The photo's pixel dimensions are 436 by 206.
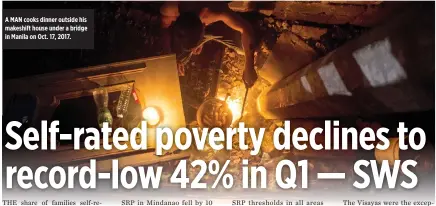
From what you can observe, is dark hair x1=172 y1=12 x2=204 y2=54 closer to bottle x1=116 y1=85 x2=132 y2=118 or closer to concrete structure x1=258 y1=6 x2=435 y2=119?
bottle x1=116 y1=85 x2=132 y2=118

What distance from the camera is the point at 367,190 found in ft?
11.9

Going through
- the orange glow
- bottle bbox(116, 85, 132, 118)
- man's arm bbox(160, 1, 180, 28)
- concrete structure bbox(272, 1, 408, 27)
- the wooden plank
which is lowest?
the wooden plank

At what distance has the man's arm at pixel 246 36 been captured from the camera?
185 inches

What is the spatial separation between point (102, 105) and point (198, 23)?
156 centimetres

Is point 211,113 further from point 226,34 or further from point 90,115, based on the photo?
point 90,115

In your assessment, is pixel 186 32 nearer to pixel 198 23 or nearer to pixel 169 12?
pixel 198 23

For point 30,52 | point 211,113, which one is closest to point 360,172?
point 211,113

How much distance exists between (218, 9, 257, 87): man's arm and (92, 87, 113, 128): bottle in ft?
5.64

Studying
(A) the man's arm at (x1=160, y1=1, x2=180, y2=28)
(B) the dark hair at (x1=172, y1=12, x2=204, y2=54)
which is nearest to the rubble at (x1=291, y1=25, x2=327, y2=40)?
(B) the dark hair at (x1=172, y1=12, x2=204, y2=54)

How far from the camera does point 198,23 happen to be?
4.70 meters

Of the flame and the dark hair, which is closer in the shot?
the dark hair

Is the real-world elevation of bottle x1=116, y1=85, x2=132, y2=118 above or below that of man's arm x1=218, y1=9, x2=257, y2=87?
below

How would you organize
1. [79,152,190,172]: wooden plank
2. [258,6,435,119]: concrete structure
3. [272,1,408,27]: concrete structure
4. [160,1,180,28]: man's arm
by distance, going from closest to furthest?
[258,6,435,119]: concrete structure, [272,1,408,27]: concrete structure, [160,1,180,28]: man's arm, [79,152,190,172]: wooden plank

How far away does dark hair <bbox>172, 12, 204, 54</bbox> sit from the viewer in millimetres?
4593
